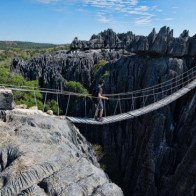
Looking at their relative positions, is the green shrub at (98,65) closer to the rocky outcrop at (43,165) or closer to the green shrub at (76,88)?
the green shrub at (76,88)

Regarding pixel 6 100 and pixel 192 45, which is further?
pixel 192 45

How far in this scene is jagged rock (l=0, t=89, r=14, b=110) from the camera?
14.0 meters

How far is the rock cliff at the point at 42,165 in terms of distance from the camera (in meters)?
9.46

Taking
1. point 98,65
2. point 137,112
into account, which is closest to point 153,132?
point 137,112

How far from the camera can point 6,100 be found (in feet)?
46.2

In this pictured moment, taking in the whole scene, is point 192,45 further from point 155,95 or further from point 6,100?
point 6,100

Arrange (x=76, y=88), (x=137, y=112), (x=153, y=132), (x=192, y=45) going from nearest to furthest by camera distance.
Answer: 1. (x=137, y=112)
2. (x=153, y=132)
3. (x=192, y=45)
4. (x=76, y=88)

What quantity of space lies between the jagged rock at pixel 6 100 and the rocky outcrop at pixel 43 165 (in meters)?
0.99

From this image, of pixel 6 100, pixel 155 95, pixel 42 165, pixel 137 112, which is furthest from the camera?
pixel 155 95

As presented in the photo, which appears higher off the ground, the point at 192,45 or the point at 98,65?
the point at 192,45

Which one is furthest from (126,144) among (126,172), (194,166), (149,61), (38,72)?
(38,72)

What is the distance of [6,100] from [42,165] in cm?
452

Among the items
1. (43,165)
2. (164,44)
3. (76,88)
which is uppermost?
(164,44)

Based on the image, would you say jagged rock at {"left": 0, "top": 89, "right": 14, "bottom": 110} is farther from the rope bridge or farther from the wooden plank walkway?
the rope bridge
